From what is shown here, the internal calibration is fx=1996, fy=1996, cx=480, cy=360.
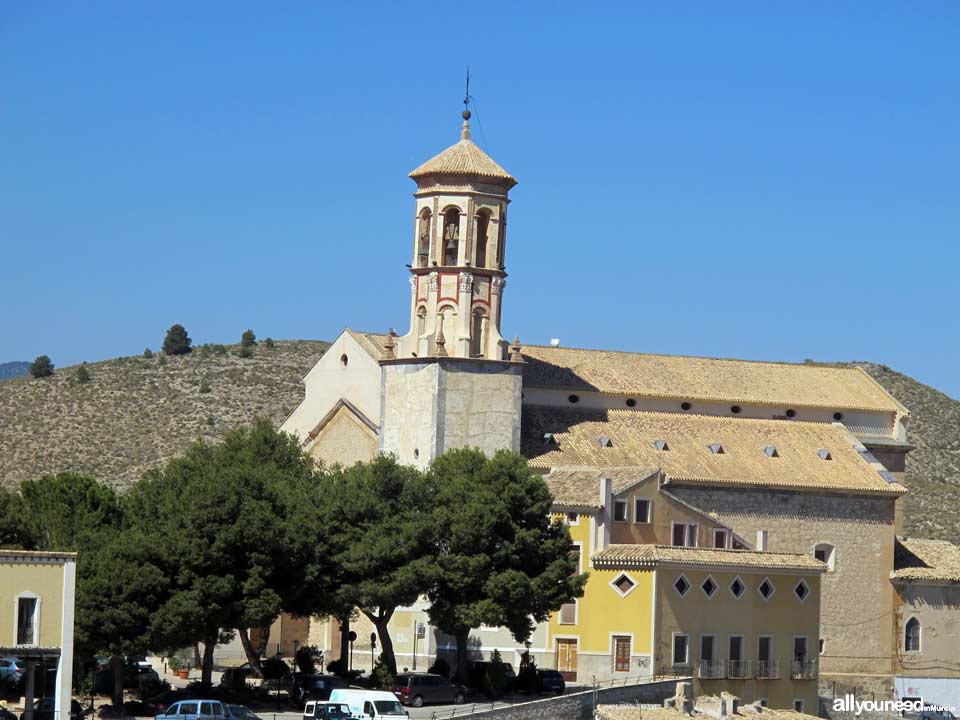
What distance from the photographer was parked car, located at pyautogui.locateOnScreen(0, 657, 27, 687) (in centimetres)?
5262

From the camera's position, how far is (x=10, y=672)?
53.1 m

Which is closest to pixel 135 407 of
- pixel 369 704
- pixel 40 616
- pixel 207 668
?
pixel 207 668

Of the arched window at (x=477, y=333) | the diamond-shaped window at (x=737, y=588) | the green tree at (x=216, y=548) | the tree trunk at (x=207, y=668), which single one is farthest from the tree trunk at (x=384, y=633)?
the arched window at (x=477, y=333)

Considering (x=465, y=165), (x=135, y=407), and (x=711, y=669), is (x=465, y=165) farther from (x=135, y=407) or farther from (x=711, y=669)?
(x=135, y=407)

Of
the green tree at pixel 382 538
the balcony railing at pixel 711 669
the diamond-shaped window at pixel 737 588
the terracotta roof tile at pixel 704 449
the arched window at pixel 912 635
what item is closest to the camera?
the green tree at pixel 382 538

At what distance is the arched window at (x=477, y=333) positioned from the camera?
7000cm

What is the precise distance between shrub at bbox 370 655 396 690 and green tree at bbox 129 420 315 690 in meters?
3.66

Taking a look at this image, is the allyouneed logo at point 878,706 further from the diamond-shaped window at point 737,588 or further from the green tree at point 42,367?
the green tree at point 42,367

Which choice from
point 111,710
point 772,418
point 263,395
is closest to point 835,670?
point 772,418

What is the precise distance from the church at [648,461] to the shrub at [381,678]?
5.70 meters

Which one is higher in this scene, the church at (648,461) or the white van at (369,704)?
the church at (648,461)

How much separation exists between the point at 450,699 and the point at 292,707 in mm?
4630

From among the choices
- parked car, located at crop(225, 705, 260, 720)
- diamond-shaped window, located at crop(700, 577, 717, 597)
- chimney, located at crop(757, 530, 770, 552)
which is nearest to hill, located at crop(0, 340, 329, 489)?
chimney, located at crop(757, 530, 770, 552)

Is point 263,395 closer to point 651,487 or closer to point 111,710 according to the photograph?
point 651,487
